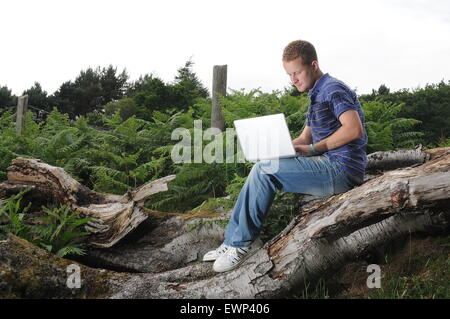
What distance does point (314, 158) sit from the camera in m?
3.28

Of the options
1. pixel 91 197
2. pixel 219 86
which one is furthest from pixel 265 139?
pixel 219 86

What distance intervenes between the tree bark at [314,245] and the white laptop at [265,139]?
596 mm

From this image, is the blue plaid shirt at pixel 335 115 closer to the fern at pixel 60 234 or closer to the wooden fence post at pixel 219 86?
the fern at pixel 60 234

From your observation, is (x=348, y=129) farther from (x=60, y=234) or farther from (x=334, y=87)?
(x=60, y=234)

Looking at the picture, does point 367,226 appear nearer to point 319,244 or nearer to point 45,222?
point 319,244

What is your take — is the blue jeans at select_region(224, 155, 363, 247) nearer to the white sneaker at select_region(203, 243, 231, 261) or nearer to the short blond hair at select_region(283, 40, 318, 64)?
the white sneaker at select_region(203, 243, 231, 261)

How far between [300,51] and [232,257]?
1.73m

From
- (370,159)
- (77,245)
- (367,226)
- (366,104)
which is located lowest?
(77,245)

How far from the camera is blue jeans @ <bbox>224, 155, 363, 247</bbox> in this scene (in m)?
3.23

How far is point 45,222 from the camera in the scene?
4516mm

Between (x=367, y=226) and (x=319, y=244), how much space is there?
0.44 metres

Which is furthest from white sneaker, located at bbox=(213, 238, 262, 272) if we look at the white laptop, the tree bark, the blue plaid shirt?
the blue plaid shirt
